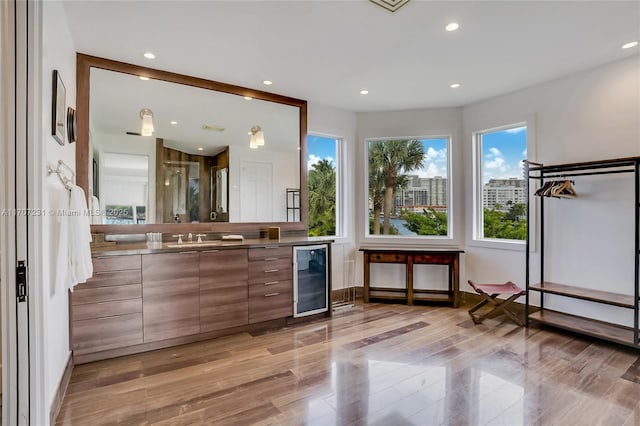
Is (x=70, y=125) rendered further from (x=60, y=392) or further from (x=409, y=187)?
(x=409, y=187)

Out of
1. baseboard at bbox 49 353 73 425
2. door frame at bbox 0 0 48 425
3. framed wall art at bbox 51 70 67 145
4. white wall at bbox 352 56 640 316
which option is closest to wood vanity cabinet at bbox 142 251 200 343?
baseboard at bbox 49 353 73 425

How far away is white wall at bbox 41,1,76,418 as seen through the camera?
151cm

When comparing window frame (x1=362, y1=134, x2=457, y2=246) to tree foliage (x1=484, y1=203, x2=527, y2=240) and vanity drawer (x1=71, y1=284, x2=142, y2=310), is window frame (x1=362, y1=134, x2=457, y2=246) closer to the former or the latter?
tree foliage (x1=484, y1=203, x2=527, y2=240)

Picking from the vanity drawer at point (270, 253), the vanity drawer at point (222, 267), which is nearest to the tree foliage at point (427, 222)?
the vanity drawer at point (270, 253)

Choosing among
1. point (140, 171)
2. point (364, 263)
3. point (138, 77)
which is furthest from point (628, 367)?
point (138, 77)

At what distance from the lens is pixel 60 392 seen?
6.98ft

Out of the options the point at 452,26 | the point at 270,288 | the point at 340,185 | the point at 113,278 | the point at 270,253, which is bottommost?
the point at 270,288

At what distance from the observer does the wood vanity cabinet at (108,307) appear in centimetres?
260

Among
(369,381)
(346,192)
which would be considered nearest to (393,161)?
(346,192)

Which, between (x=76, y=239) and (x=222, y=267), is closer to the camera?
(x=76, y=239)

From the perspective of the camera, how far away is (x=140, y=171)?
3.32 metres

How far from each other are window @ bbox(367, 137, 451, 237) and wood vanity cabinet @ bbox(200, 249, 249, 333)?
2261 mm

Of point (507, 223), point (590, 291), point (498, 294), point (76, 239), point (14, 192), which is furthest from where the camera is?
point (507, 223)

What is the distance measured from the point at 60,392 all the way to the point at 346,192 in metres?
3.71
